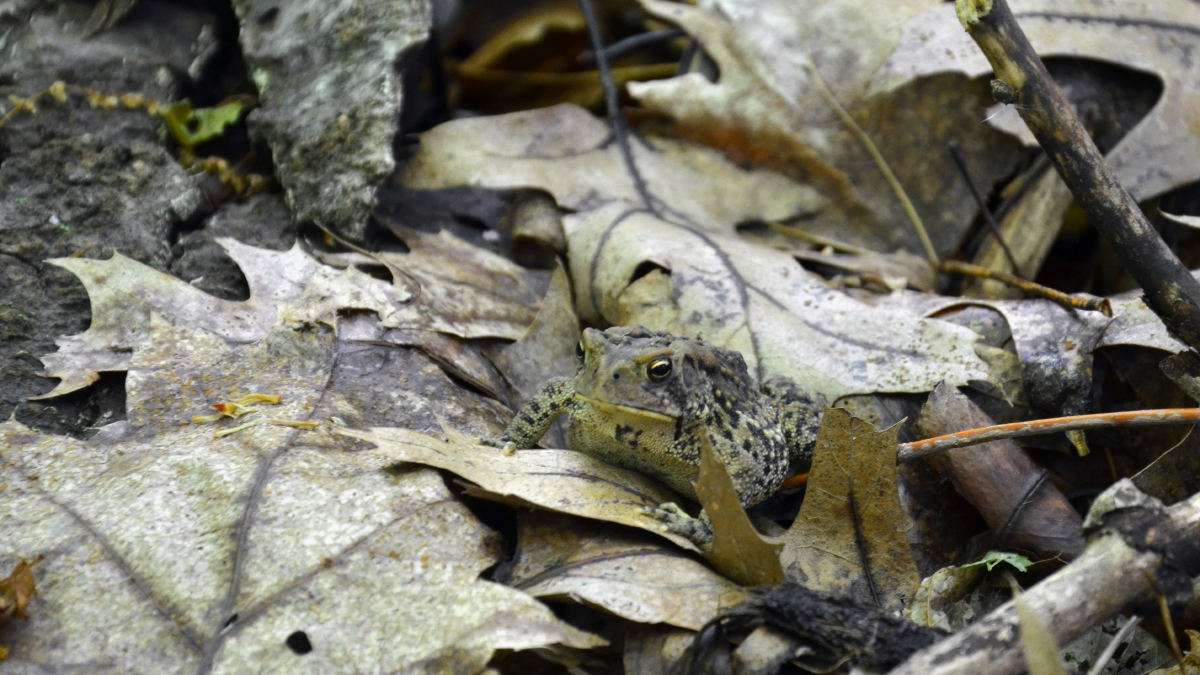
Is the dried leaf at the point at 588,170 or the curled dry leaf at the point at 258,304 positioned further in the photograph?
the dried leaf at the point at 588,170

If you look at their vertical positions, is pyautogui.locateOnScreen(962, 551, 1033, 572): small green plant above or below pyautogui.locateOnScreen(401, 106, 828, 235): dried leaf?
below

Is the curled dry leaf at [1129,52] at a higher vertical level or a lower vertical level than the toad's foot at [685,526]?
higher

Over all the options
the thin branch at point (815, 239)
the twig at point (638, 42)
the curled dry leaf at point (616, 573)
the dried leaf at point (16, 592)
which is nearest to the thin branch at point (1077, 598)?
the curled dry leaf at point (616, 573)

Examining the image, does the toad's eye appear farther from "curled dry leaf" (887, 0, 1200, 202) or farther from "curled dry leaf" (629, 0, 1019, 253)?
"curled dry leaf" (887, 0, 1200, 202)

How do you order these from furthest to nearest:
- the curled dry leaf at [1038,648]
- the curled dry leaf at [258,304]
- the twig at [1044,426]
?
the curled dry leaf at [258,304]
the twig at [1044,426]
the curled dry leaf at [1038,648]

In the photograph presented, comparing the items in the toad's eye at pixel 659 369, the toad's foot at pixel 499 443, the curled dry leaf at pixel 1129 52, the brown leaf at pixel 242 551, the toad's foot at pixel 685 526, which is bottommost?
the toad's foot at pixel 499 443

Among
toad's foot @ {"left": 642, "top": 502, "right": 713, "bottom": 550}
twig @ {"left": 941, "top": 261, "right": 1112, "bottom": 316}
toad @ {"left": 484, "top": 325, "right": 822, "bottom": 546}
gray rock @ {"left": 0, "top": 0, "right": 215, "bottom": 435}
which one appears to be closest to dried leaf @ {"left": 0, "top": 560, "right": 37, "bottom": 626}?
gray rock @ {"left": 0, "top": 0, "right": 215, "bottom": 435}

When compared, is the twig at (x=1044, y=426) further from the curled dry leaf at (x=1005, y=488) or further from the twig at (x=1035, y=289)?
the twig at (x=1035, y=289)
